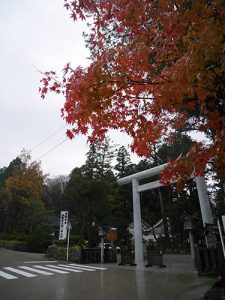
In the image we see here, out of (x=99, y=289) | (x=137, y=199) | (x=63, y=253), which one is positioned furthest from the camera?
Result: (x=63, y=253)

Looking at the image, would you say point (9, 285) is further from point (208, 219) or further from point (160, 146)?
point (160, 146)

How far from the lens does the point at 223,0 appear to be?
13.4ft

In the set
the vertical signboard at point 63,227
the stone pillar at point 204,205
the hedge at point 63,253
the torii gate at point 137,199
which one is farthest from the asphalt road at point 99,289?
the vertical signboard at point 63,227

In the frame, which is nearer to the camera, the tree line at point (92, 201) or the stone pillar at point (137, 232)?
the stone pillar at point (137, 232)

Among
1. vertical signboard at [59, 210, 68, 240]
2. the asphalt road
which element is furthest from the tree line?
the asphalt road

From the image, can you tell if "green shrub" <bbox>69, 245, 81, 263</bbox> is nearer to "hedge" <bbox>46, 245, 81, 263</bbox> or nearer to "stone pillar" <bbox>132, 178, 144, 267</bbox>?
"hedge" <bbox>46, 245, 81, 263</bbox>

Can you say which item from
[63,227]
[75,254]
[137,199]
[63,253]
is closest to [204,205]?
[137,199]

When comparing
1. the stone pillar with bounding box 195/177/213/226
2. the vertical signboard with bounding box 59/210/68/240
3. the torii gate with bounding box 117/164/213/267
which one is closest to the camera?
the stone pillar with bounding box 195/177/213/226

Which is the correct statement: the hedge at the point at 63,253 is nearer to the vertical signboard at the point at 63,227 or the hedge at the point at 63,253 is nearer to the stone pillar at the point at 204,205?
the vertical signboard at the point at 63,227

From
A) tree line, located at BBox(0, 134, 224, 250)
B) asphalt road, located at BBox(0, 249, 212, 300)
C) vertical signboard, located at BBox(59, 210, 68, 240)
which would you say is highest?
tree line, located at BBox(0, 134, 224, 250)

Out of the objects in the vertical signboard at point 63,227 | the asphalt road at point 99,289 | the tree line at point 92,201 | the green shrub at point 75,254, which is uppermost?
the tree line at point 92,201

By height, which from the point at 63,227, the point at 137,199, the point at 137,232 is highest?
the point at 137,199

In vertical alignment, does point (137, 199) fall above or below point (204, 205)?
above

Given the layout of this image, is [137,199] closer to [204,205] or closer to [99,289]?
[204,205]
